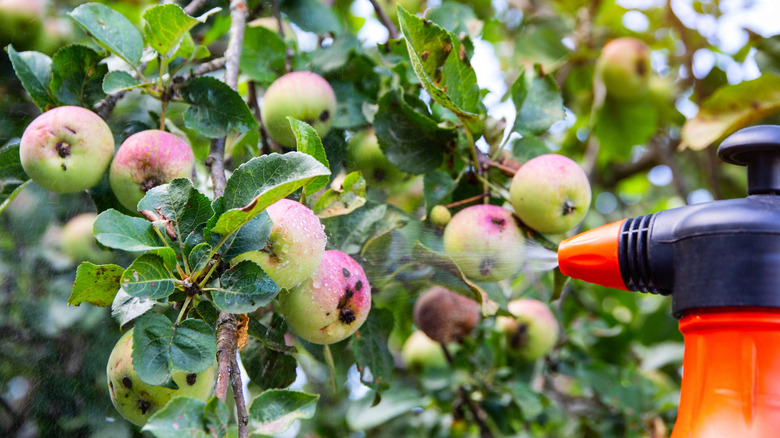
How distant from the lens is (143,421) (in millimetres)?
731

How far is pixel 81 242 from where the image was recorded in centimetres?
125

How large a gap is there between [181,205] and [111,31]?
349 mm

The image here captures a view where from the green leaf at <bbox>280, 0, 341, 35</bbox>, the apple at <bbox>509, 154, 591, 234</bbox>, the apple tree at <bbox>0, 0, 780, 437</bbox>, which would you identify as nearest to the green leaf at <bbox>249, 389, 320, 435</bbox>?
the apple tree at <bbox>0, 0, 780, 437</bbox>

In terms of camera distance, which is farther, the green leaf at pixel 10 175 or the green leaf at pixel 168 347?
the green leaf at pixel 10 175

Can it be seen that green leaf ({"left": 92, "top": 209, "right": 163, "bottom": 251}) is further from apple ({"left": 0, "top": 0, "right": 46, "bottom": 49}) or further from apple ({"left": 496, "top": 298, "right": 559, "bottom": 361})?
apple ({"left": 496, "top": 298, "right": 559, "bottom": 361})

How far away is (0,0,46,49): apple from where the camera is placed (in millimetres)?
1300

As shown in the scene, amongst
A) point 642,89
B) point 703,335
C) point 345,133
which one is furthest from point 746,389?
point 642,89

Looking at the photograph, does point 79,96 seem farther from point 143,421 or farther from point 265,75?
point 143,421

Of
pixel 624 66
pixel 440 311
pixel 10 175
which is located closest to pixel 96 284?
pixel 10 175

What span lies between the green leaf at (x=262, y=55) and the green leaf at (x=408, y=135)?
24 centimetres

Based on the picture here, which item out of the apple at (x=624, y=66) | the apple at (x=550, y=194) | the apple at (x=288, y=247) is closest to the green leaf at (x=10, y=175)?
the apple at (x=288, y=247)

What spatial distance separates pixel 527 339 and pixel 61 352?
1.03 meters

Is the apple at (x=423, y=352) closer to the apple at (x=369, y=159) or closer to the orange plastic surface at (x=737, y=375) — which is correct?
the apple at (x=369, y=159)

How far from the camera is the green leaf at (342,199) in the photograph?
80cm
